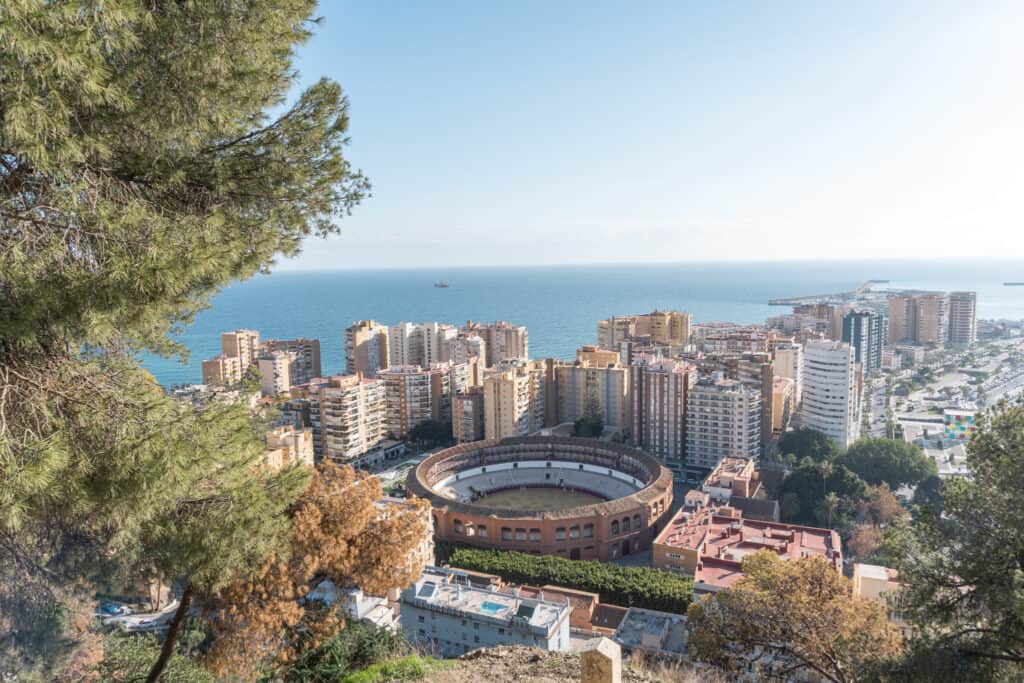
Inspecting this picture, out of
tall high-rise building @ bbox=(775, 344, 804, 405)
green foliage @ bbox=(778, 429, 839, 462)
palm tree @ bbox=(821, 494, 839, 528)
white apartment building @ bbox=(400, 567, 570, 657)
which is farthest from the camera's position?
tall high-rise building @ bbox=(775, 344, 804, 405)

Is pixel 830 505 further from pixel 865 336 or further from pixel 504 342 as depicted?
pixel 865 336

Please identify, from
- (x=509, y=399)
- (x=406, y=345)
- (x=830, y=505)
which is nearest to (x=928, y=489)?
(x=830, y=505)

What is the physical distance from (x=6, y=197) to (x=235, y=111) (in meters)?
1.14

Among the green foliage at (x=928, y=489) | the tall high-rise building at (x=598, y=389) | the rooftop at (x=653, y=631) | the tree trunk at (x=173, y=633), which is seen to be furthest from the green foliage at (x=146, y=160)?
the tall high-rise building at (x=598, y=389)

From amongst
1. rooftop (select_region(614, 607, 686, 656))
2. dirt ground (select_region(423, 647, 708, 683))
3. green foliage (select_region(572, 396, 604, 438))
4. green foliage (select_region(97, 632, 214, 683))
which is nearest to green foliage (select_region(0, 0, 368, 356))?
green foliage (select_region(97, 632, 214, 683))

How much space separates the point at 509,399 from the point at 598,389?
4.16m

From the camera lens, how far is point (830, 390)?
25.1 metres

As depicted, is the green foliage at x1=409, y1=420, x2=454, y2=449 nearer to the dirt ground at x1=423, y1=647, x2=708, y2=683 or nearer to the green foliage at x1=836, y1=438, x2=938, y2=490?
the green foliage at x1=836, y1=438, x2=938, y2=490

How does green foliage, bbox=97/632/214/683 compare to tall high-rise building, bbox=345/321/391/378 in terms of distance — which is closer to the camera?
green foliage, bbox=97/632/214/683

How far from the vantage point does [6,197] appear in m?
2.62

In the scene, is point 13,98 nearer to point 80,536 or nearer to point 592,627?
point 80,536

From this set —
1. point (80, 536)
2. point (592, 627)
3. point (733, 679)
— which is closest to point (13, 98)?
point (80, 536)

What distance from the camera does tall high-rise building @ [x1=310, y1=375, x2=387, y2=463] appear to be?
77.4ft

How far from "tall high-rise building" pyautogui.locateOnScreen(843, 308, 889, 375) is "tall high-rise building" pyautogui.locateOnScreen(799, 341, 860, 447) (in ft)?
55.8
